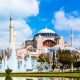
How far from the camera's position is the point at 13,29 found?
275 ft

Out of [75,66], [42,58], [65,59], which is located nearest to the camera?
[65,59]

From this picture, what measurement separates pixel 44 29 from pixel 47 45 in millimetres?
6666

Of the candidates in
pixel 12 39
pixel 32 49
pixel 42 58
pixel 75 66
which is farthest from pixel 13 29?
pixel 32 49

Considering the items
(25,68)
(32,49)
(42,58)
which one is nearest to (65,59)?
(25,68)

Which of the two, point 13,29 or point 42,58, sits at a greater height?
point 13,29

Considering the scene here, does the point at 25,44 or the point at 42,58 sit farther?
the point at 25,44

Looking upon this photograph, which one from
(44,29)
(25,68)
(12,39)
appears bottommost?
(25,68)

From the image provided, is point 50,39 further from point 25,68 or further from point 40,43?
point 25,68

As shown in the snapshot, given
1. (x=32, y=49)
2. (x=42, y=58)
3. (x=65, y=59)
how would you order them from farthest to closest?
(x=32, y=49) → (x=42, y=58) → (x=65, y=59)

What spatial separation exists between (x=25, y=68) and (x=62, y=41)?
6540 cm

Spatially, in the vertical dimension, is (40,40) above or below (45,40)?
below

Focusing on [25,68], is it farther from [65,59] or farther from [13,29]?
[13,29]

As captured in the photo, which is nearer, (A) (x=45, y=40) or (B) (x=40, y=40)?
(B) (x=40, y=40)

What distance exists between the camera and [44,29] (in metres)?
130
